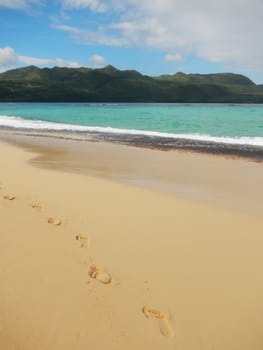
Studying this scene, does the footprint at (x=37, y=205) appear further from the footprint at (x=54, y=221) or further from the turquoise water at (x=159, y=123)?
A: the turquoise water at (x=159, y=123)

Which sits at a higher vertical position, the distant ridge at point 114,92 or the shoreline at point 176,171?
the distant ridge at point 114,92

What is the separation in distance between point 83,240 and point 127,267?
0.89 meters

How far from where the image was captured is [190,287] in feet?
11.9

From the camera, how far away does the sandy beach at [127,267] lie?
2879mm

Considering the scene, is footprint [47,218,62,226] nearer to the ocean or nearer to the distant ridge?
the ocean

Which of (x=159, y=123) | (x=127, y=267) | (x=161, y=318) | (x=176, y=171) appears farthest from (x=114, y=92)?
(x=161, y=318)

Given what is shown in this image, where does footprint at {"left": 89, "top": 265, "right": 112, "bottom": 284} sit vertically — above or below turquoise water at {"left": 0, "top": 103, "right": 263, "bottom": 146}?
above

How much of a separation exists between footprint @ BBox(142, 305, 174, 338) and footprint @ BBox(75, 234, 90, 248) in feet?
4.62

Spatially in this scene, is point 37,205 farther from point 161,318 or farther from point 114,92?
point 114,92

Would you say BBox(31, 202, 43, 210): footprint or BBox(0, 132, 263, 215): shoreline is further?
BBox(0, 132, 263, 215): shoreline

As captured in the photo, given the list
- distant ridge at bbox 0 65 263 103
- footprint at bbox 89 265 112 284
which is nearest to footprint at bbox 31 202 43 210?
footprint at bbox 89 265 112 284

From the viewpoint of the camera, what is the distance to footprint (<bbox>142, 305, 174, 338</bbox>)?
2932 millimetres

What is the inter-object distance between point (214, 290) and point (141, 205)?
2890 millimetres

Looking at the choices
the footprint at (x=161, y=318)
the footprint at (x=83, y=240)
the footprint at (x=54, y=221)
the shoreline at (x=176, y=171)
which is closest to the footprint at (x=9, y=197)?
the footprint at (x=54, y=221)
